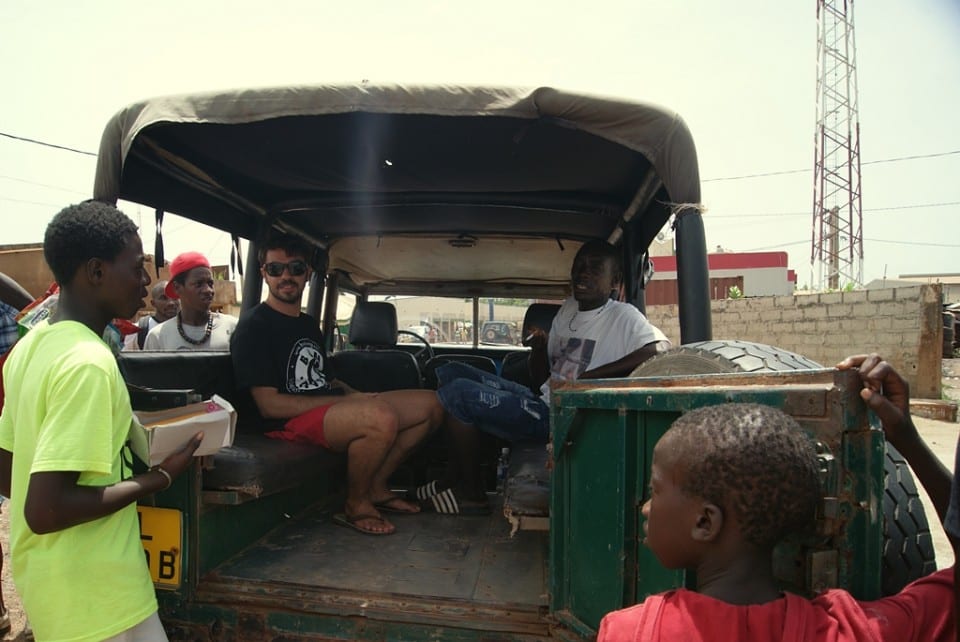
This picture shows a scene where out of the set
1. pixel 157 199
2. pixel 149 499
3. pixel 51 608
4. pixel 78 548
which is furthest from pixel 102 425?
pixel 157 199

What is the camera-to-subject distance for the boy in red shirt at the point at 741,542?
101 cm

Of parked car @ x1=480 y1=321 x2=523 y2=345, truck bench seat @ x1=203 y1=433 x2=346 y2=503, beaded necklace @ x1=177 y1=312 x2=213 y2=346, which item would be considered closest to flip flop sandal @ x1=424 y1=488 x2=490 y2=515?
truck bench seat @ x1=203 y1=433 x2=346 y2=503

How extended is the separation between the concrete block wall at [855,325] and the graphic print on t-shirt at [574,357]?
390 inches

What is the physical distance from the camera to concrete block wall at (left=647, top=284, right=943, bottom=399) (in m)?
10.7

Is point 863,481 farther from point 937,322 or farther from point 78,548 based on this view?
point 937,322

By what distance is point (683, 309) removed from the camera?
2348mm

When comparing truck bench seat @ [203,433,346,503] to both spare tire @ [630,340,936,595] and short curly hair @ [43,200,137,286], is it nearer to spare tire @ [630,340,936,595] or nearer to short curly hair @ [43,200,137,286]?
short curly hair @ [43,200,137,286]

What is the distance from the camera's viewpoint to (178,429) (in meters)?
1.74

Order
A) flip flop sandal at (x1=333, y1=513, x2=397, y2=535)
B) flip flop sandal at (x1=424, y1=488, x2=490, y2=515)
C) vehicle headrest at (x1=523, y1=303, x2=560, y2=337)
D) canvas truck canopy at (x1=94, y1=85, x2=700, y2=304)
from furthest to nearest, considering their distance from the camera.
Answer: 1. vehicle headrest at (x1=523, y1=303, x2=560, y2=337)
2. flip flop sandal at (x1=424, y1=488, x2=490, y2=515)
3. flip flop sandal at (x1=333, y1=513, x2=397, y2=535)
4. canvas truck canopy at (x1=94, y1=85, x2=700, y2=304)

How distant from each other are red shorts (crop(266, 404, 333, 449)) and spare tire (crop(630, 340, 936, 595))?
1.53 meters

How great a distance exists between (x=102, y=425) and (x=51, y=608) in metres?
0.45

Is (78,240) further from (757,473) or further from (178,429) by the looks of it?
(757,473)

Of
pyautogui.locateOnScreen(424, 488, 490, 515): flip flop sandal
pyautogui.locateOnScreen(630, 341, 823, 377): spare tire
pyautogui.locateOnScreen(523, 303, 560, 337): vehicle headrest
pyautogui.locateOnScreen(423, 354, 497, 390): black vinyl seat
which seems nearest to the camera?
pyautogui.locateOnScreen(630, 341, 823, 377): spare tire

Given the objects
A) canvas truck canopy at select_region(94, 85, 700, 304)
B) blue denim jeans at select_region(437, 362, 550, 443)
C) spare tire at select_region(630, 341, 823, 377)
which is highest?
canvas truck canopy at select_region(94, 85, 700, 304)
